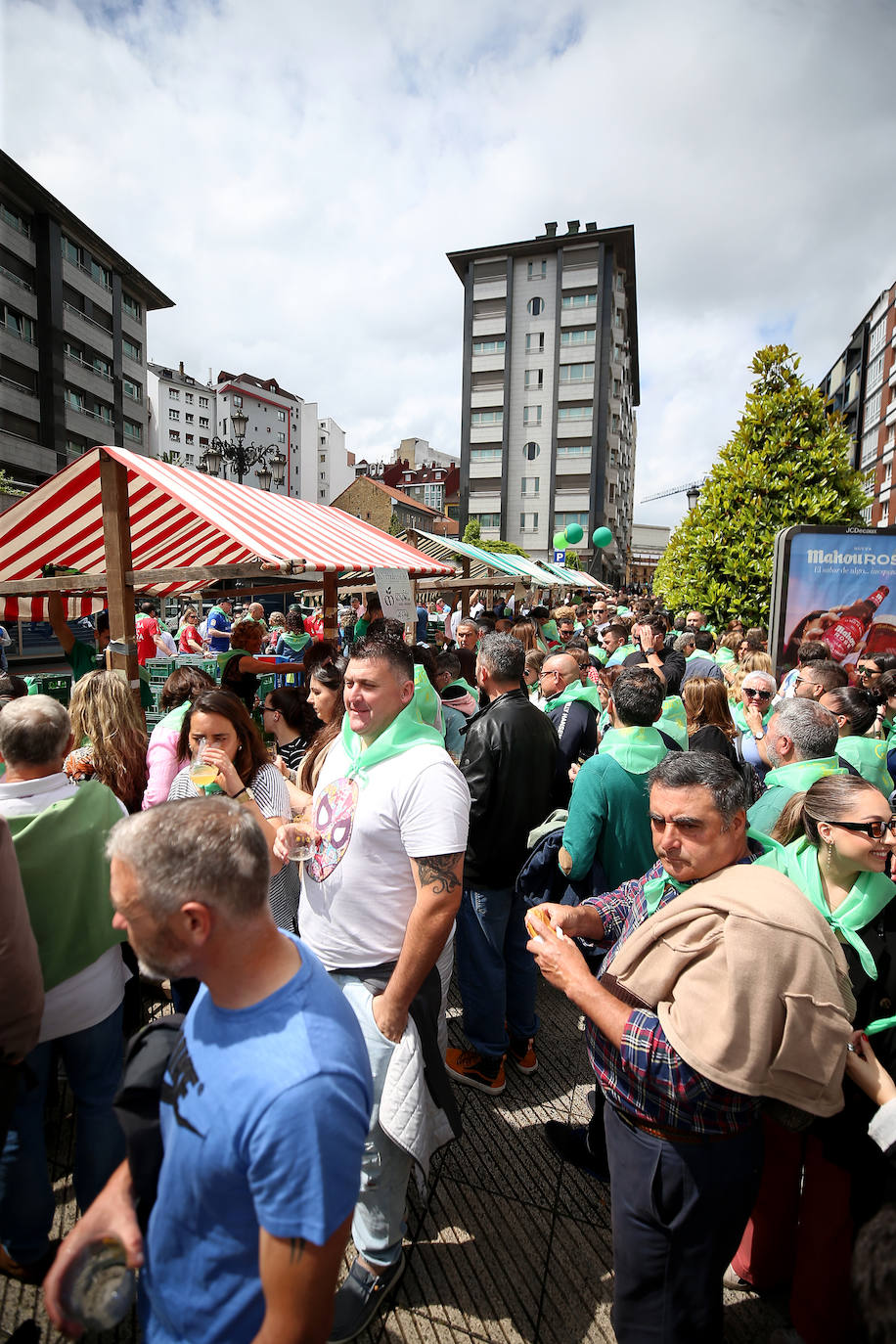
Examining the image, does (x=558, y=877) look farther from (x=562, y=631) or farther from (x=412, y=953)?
(x=562, y=631)

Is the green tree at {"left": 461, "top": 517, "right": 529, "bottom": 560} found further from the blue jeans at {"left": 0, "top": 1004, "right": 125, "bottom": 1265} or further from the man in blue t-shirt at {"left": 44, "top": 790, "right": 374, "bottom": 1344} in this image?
the man in blue t-shirt at {"left": 44, "top": 790, "right": 374, "bottom": 1344}

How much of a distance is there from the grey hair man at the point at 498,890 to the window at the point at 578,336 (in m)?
51.9

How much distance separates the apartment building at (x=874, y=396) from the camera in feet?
132

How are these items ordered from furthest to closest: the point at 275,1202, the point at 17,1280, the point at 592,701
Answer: the point at 592,701, the point at 17,1280, the point at 275,1202

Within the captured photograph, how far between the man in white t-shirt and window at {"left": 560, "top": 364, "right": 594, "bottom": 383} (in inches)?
2050

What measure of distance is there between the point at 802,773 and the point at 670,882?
1408 mm

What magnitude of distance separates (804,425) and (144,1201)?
12574 mm

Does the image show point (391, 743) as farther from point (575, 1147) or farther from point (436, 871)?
point (575, 1147)

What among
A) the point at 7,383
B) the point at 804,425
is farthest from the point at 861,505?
the point at 7,383

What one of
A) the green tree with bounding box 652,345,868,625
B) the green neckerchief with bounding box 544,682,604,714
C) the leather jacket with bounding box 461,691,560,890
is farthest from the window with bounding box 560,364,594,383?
the leather jacket with bounding box 461,691,560,890

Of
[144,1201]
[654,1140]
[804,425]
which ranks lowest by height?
[654,1140]

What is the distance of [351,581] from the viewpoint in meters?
9.84

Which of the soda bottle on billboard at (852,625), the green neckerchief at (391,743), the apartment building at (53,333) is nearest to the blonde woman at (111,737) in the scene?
the green neckerchief at (391,743)

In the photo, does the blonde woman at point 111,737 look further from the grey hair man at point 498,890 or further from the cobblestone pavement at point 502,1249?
the grey hair man at point 498,890
